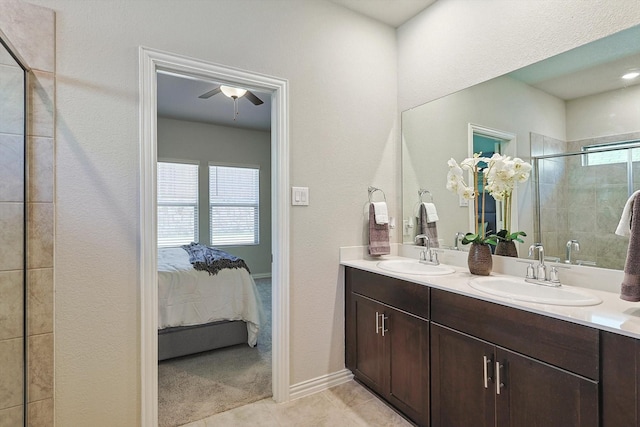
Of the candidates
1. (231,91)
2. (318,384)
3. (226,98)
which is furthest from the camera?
(226,98)

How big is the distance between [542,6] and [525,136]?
0.67m

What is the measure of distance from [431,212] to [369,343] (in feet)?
3.36

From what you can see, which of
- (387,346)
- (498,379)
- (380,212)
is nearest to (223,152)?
(380,212)

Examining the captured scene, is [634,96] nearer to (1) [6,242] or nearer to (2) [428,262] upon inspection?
(2) [428,262]

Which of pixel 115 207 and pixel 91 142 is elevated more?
pixel 91 142

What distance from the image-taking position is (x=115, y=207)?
166cm

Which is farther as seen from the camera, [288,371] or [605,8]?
[288,371]

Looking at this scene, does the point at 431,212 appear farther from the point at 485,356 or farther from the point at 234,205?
the point at 234,205

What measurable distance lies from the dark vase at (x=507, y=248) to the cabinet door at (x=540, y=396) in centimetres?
69

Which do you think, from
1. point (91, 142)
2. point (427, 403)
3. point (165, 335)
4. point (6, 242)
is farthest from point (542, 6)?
point (165, 335)

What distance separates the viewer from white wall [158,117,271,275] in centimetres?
525

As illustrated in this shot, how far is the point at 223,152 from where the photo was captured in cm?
571

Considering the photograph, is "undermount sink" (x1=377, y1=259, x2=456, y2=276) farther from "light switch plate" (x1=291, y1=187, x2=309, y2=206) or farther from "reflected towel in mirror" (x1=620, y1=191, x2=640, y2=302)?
"reflected towel in mirror" (x1=620, y1=191, x2=640, y2=302)

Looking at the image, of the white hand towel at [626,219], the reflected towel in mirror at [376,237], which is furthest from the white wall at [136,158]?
the white hand towel at [626,219]
